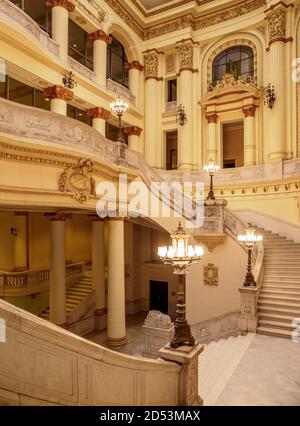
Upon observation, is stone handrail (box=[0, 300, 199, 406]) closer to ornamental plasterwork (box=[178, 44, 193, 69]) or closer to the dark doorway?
the dark doorway

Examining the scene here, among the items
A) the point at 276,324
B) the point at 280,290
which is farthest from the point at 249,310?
the point at 280,290

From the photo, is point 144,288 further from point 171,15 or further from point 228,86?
Result: point 171,15

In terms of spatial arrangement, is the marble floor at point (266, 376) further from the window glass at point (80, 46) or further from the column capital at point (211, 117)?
the window glass at point (80, 46)

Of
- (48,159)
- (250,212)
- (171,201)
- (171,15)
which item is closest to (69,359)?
(48,159)

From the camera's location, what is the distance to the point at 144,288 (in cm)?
1897

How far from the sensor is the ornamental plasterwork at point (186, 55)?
18.6 m

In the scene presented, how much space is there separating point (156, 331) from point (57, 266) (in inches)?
186

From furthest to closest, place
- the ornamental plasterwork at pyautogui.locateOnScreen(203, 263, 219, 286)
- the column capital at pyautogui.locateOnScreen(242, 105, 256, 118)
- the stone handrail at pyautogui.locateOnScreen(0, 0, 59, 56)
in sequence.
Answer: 1. the column capital at pyautogui.locateOnScreen(242, 105, 256, 118)
2. the ornamental plasterwork at pyautogui.locateOnScreen(203, 263, 219, 286)
3. the stone handrail at pyautogui.locateOnScreen(0, 0, 59, 56)

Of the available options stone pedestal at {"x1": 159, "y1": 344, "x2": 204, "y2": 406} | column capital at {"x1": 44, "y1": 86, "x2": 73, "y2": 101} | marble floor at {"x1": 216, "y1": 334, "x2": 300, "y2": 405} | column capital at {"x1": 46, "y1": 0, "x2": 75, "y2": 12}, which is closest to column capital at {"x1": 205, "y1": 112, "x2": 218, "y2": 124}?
column capital at {"x1": 44, "y1": 86, "x2": 73, "y2": 101}

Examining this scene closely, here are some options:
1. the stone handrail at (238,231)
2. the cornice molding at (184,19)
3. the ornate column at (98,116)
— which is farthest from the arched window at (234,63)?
the stone handrail at (238,231)

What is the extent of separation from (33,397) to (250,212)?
1424 cm

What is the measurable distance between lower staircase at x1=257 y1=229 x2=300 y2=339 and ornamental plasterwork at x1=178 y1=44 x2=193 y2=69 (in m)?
12.1

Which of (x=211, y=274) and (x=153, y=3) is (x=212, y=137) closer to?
(x=153, y=3)

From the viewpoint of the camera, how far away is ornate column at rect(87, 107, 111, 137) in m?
15.8
